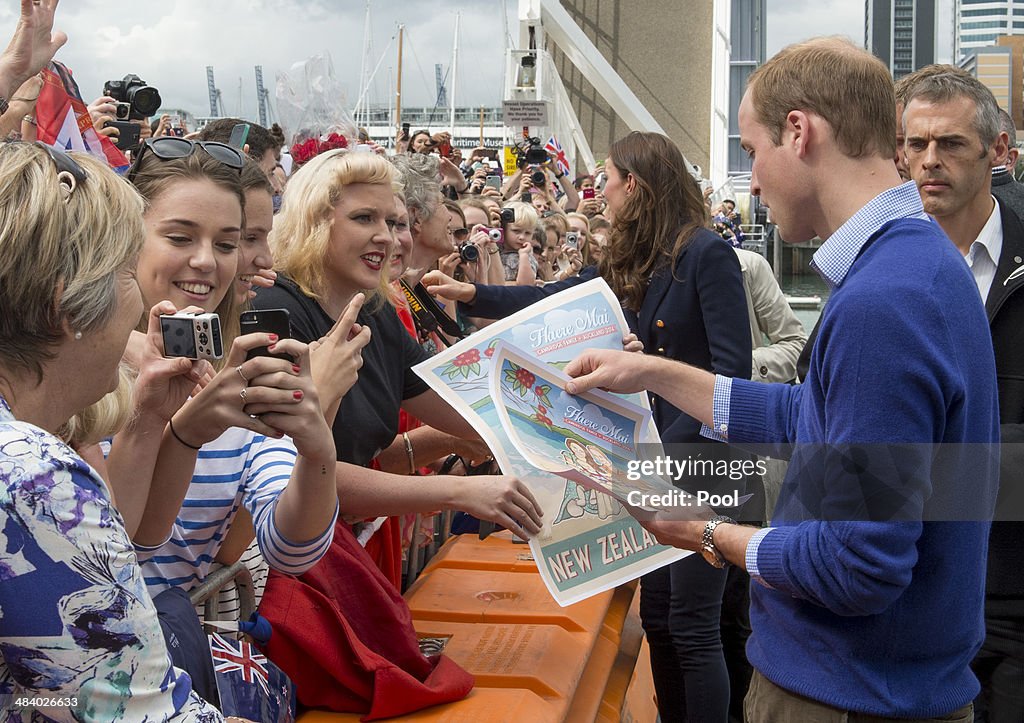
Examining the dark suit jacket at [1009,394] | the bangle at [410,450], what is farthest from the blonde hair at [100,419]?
the dark suit jacket at [1009,394]

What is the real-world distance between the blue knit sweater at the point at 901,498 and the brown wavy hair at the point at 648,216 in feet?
6.52

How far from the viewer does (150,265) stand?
2.56 metres

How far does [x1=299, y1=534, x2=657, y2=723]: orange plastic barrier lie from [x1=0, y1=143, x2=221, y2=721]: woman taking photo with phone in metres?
1.24

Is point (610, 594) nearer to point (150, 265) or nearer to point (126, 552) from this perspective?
point (150, 265)

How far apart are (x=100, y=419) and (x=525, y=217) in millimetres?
5595

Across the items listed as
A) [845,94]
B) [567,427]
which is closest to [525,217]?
[567,427]

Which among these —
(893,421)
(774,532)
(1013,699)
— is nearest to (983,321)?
(893,421)

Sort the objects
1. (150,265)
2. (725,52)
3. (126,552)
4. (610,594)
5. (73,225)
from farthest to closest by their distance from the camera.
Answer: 1. (725,52)
2. (610,594)
3. (150,265)
4. (73,225)
5. (126,552)

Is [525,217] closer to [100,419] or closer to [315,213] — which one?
[315,213]

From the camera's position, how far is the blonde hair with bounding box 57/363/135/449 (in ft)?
5.93

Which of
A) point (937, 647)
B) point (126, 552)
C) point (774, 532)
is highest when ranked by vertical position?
point (126, 552)

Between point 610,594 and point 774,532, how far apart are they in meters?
2.31

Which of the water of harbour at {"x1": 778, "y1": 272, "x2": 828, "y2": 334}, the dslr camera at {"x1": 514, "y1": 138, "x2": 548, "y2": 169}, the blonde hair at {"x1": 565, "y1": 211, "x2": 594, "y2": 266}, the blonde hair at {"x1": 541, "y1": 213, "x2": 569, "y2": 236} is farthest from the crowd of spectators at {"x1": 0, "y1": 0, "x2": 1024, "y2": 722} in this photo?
the water of harbour at {"x1": 778, "y1": 272, "x2": 828, "y2": 334}

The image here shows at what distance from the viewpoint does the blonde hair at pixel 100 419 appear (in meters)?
1.81
